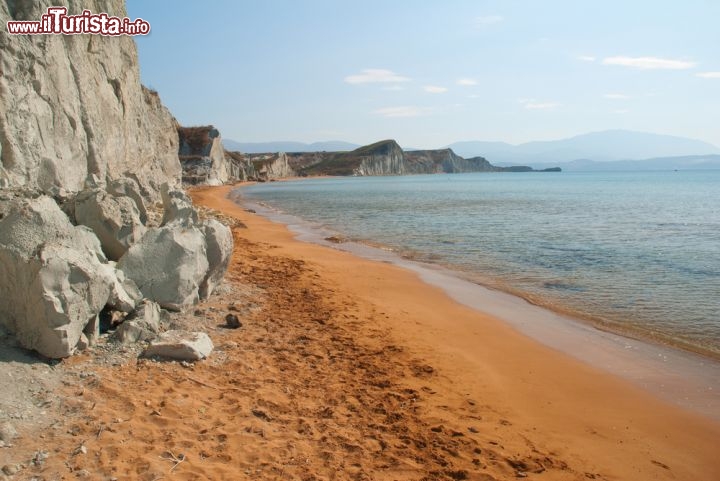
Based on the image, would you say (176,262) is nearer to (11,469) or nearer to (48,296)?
(48,296)

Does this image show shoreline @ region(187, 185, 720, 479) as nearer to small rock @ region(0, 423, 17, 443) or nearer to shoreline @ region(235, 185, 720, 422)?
shoreline @ region(235, 185, 720, 422)

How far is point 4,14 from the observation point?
12.9 metres

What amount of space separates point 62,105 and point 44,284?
41.4ft

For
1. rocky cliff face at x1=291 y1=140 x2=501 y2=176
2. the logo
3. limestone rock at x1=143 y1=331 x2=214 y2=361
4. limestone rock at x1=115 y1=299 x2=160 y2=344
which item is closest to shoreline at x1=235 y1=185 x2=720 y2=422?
limestone rock at x1=143 y1=331 x2=214 y2=361

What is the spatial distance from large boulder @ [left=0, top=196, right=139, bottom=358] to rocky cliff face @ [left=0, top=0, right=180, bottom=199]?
333 cm

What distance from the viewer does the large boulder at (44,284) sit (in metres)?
5.49

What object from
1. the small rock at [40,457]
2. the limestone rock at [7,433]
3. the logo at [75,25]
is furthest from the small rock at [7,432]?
the logo at [75,25]

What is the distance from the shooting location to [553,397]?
6.88 meters

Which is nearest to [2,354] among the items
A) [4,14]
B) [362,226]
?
[4,14]

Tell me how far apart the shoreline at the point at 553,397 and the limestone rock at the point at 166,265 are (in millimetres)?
3457

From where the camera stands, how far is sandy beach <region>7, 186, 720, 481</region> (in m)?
4.62

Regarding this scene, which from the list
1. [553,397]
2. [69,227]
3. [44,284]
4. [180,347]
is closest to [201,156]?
[69,227]

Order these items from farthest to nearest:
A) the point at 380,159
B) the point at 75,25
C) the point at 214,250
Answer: the point at 380,159, the point at 75,25, the point at 214,250

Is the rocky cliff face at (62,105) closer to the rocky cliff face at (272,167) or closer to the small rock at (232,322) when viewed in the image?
the small rock at (232,322)
